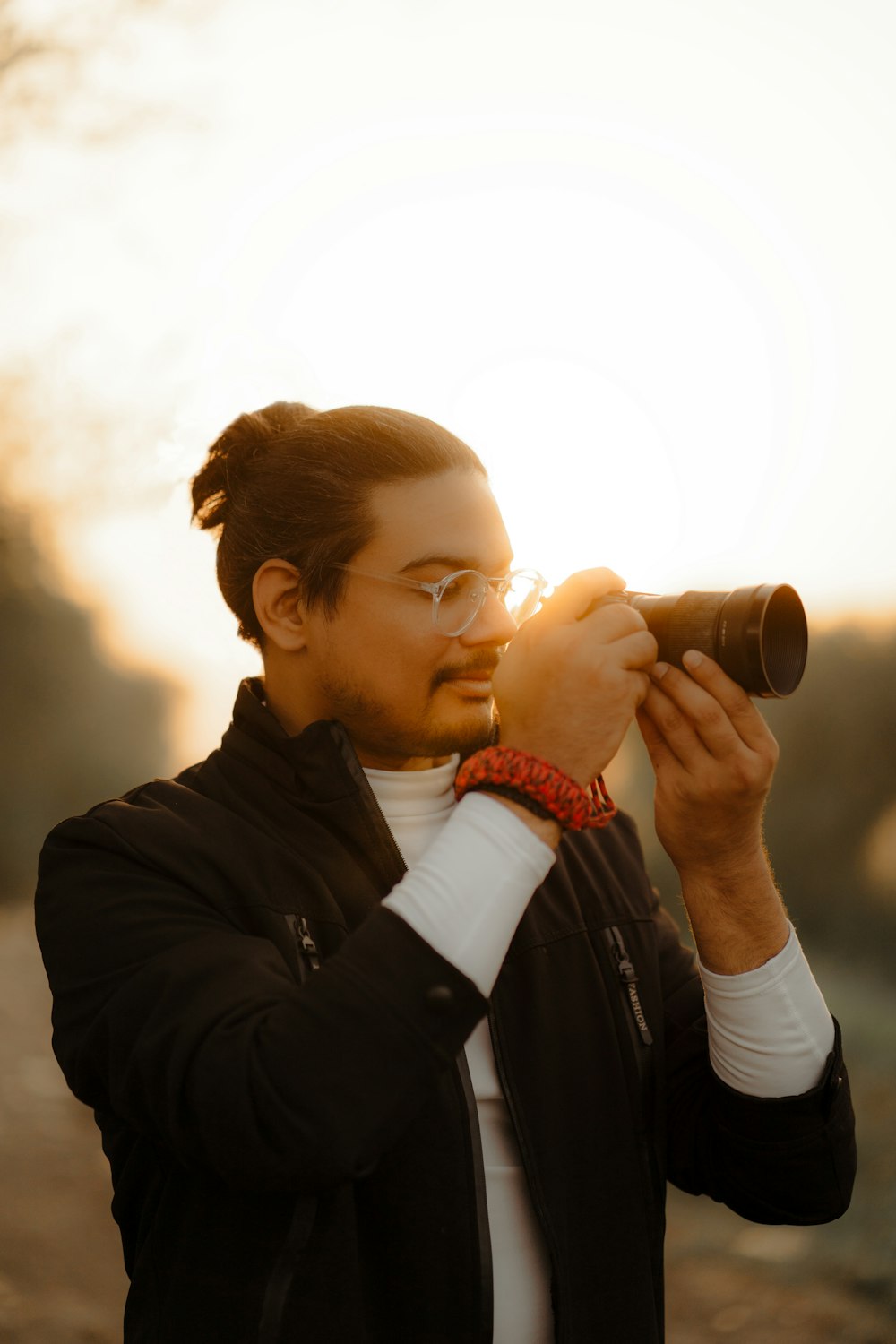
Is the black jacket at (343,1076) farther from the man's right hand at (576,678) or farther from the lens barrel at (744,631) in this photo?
the lens barrel at (744,631)

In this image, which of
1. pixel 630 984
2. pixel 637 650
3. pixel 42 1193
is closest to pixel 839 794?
pixel 630 984

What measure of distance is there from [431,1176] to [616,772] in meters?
1.99

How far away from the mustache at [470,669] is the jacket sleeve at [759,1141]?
0.49 m

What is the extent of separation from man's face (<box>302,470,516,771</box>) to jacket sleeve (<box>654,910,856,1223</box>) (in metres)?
0.46

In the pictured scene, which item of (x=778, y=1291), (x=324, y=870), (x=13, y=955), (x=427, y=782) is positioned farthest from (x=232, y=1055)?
(x=13, y=955)

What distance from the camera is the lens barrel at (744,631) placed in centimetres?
98

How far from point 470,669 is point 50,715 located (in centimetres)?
217

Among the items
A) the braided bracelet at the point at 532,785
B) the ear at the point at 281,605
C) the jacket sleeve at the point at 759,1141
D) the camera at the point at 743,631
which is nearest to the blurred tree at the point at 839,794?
the jacket sleeve at the point at 759,1141

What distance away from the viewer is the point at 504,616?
1.19m

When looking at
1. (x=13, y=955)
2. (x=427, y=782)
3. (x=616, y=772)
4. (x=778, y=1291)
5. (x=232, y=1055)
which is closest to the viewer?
(x=232, y=1055)

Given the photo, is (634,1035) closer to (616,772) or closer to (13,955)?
(616,772)

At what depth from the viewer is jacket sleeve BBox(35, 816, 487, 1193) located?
77cm

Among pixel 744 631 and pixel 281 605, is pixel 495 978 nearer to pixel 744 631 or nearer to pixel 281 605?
pixel 744 631

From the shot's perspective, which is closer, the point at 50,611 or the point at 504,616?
the point at 504,616
